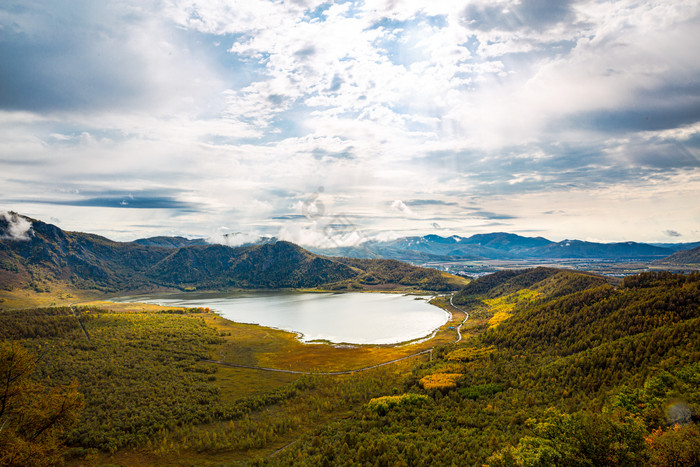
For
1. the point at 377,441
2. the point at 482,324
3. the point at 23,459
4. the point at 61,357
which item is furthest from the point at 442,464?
the point at 482,324

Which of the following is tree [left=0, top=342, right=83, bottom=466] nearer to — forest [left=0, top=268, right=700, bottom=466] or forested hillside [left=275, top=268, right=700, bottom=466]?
forest [left=0, top=268, right=700, bottom=466]

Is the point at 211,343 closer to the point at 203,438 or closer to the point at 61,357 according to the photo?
the point at 61,357

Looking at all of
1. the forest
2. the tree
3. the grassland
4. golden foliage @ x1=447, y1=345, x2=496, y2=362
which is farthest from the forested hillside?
the tree

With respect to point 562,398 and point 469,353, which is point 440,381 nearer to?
point 562,398


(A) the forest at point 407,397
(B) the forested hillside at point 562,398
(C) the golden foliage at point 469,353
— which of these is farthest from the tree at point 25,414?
(C) the golden foliage at point 469,353

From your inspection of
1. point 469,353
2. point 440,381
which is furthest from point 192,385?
point 469,353
